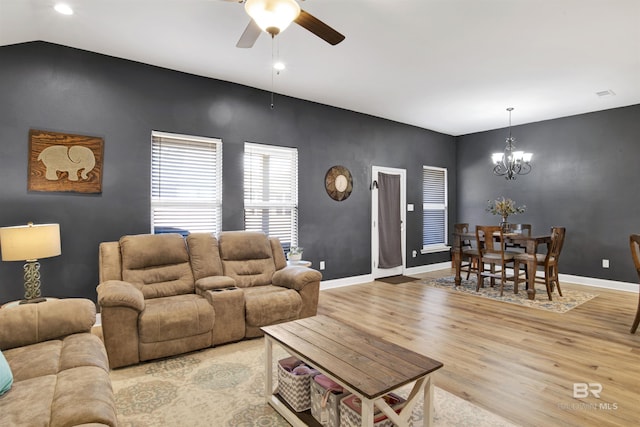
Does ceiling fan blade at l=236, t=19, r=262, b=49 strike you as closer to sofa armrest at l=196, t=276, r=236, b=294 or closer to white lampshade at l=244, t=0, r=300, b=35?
white lampshade at l=244, t=0, r=300, b=35

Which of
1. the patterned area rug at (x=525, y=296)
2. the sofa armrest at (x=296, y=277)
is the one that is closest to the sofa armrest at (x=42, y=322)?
the sofa armrest at (x=296, y=277)

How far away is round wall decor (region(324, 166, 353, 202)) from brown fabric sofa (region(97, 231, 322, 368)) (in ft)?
5.52

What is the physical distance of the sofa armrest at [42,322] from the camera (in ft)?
6.43

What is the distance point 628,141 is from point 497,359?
15.8 ft

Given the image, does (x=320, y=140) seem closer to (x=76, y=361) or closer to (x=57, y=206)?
(x=57, y=206)

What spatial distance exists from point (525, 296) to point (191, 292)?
4.46m

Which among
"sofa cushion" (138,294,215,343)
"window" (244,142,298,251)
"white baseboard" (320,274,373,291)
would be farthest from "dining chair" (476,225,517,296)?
"sofa cushion" (138,294,215,343)

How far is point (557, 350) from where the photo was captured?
9.95 feet

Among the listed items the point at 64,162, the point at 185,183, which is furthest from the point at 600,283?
the point at 64,162

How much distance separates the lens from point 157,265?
3434 millimetres

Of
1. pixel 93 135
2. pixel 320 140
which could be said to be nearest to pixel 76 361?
pixel 93 135

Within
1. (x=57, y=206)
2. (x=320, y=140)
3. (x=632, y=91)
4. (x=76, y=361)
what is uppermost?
(x=632, y=91)

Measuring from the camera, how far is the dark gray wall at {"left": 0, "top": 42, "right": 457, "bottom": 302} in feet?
10.7

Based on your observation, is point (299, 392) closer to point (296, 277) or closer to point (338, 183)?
point (296, 277)
